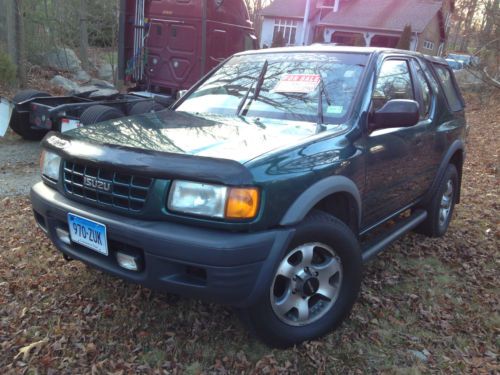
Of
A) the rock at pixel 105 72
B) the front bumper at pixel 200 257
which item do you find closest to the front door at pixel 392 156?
the front bumper at pixel 200 257

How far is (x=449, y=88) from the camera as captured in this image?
4.64 meters

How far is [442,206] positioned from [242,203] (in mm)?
3165

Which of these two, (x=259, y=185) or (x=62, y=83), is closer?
(x=259, y=185)

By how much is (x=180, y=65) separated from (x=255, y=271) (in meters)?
6.34

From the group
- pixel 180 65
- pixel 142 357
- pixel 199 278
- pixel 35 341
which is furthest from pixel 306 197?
pixel 180 65

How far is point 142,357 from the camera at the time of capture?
2.62m

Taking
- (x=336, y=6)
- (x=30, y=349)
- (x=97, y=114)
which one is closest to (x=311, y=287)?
(x=30, y=349)

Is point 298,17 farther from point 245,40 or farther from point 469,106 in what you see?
point 245,40

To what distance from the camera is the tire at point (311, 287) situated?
248 cm

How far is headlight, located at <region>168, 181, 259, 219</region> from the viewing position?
2.21 meters

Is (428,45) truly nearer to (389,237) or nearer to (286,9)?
(286,9)

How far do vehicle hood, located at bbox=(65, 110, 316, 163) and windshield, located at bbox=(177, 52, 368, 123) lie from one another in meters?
0.17

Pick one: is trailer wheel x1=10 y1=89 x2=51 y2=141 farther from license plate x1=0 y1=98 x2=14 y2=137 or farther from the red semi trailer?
license plate x1=0 y1=98 x2=14 y2=137

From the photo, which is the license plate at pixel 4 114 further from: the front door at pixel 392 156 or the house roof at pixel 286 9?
the house roof at pixel 286 9
